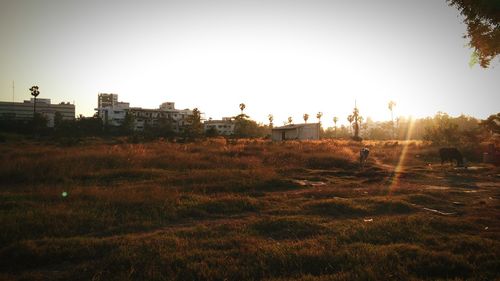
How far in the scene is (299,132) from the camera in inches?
2603

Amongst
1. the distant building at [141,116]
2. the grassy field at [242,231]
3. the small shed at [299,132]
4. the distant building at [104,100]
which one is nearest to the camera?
the grassy field at [242,231]

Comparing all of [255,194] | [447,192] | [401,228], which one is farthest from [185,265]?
[447,192]

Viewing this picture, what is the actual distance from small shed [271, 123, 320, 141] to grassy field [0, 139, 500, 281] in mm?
51325

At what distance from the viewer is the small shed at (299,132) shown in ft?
217

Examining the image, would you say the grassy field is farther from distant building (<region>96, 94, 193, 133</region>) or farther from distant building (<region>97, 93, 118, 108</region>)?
distant building (<region>97, 93, 118, 108</region>)

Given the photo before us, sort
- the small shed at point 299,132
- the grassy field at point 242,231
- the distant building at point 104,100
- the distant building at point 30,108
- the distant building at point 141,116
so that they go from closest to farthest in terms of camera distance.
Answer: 1. the grassy field at point 242,231
2. the small shed at point 299,132
3. the distant building at point 141,116
4. the distant building at point 30,108
5. the distant building at point 104,100

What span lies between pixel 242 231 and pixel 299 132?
59471mm

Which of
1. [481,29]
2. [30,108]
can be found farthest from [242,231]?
[30,108]

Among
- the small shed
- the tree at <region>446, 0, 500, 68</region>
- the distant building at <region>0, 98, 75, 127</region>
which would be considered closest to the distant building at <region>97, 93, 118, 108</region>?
the distant building at <region>0, 98, 75, 127</region>

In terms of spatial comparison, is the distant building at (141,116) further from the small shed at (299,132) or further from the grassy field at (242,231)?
the grassy field at (242,231)

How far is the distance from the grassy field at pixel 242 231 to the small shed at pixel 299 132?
51.3m

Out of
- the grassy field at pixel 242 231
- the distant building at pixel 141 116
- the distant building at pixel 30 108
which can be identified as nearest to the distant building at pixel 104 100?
the distant building at pixel 30 108

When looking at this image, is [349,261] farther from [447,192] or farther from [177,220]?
[447,192]

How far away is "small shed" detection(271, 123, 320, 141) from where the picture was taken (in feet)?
217
